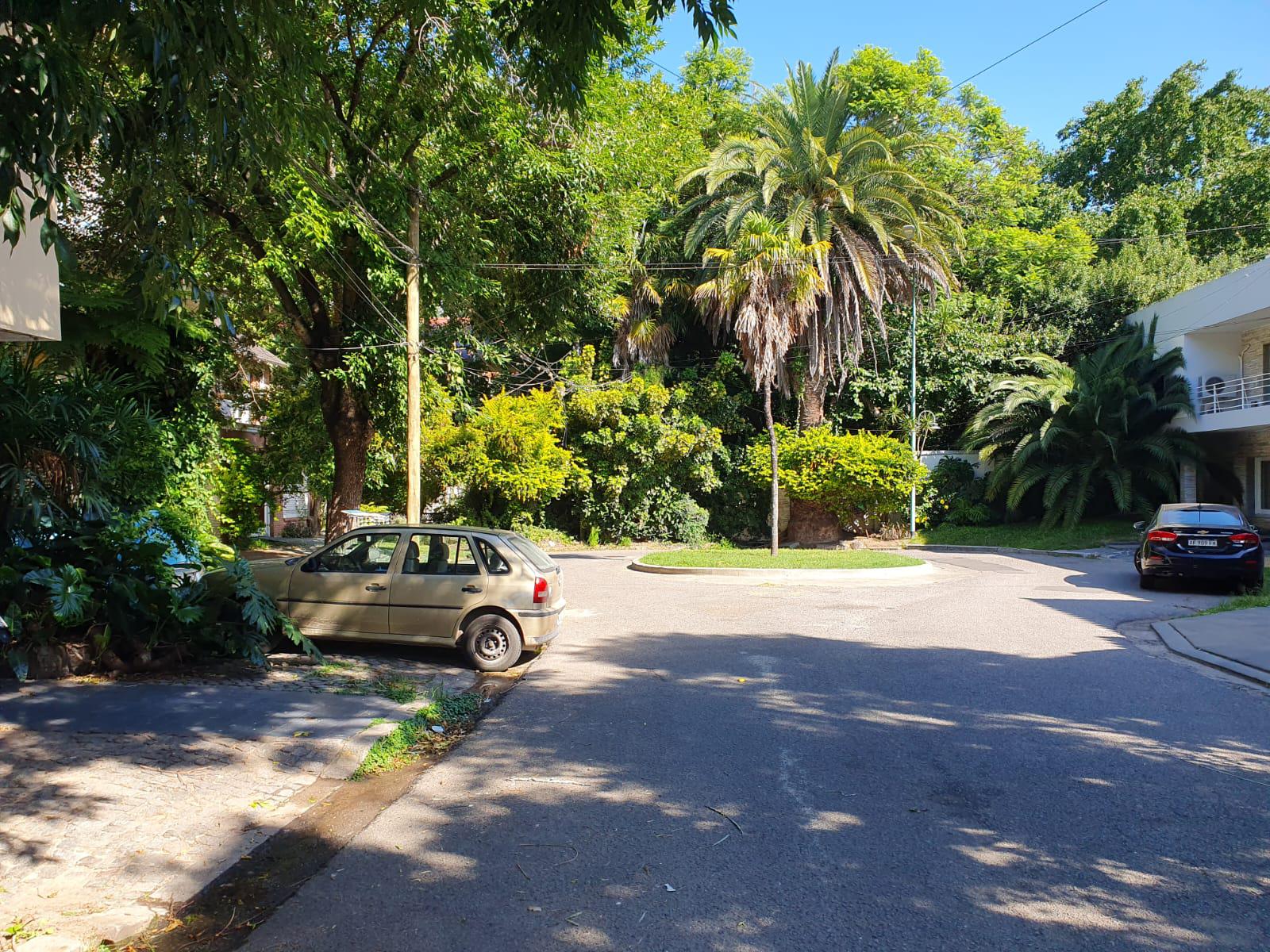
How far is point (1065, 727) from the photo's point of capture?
22.9ft

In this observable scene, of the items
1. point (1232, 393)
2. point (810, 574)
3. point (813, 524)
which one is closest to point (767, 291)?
point (810, 574)

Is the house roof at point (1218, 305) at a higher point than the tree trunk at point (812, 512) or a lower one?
higher

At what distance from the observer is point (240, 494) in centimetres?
2047

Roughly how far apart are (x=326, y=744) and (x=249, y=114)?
4.61 meters

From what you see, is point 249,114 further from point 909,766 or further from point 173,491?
point 173,491

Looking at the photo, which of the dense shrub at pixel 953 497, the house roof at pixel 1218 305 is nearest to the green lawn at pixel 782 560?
the dense shrub at pixel 953 497

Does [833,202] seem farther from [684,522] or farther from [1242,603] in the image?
[1242,603]

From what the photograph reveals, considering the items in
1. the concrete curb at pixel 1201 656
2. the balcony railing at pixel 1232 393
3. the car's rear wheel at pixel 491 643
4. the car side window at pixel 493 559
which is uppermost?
the balcony railing at pixel 1232 393

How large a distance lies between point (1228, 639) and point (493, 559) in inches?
339

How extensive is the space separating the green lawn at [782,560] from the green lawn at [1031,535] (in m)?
7.16

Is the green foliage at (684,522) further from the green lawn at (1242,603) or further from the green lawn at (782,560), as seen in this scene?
the green lawn at (1242,603)

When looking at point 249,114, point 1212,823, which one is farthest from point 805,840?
point 249,114

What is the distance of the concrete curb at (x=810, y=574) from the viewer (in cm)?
1852

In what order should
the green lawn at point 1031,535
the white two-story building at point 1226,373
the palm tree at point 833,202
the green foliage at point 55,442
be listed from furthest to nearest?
the palm tree at point 833,202 → the green lawn at point 1031,535 → the white two-story building at point 1226,373 → the green foliage at point 55,442
